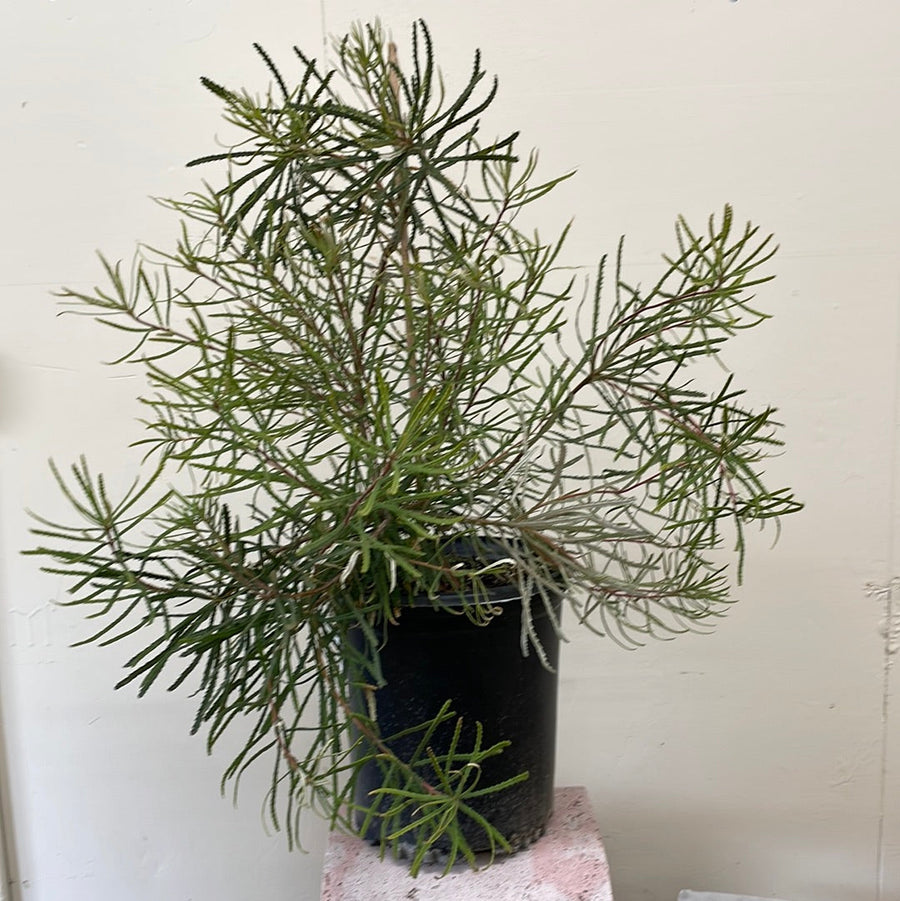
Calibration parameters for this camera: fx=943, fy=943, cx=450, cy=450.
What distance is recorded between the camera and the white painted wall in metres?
0.86

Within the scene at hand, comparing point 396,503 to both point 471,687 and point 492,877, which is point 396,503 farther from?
point 492,877

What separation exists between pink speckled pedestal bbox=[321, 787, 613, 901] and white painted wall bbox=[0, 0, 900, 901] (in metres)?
0.31

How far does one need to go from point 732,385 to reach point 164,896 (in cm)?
74

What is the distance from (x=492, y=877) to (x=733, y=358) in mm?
525

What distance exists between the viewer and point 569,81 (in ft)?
2.84

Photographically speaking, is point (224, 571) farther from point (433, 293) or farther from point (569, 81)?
point (569, 81)

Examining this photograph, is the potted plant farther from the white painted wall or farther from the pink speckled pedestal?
the white painted wall

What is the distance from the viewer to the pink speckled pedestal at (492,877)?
1.84 ft

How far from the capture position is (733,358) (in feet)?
2.91

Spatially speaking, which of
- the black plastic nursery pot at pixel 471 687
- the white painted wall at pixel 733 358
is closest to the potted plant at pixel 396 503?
the black plastic nursery pot at pixel 471 687

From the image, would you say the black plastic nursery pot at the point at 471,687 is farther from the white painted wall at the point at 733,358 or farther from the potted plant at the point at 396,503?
the white painted wall at the point at 733,358

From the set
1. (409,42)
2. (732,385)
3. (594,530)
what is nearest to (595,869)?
(594,530)

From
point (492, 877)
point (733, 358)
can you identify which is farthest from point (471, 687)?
point (733, 358)

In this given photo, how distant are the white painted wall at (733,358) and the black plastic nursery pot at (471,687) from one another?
1.13ft
